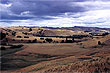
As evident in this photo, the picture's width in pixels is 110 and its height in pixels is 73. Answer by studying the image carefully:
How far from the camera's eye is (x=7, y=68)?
39.6 m

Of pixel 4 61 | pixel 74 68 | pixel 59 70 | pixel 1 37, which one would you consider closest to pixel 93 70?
pixel 74 68

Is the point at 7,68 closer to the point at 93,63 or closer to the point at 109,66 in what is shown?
the point at 93,63

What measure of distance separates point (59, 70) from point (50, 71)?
5.11 feet

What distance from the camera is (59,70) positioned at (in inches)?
1224

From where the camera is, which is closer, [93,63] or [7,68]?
[93,63]

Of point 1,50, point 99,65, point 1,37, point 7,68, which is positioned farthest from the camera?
point 1,37

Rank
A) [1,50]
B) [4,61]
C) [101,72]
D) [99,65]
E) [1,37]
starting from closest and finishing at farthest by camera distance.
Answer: [101,72] < [99,65] < [4,61] < [1,50] < [1,37]

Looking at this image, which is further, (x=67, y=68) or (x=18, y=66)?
(x=18, y=66)

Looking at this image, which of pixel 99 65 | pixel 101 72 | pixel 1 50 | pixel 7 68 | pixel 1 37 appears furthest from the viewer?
pixel 1 37

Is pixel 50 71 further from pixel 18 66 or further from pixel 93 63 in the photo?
pixel 18 66

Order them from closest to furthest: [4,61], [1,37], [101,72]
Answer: [101,72], [4,61], [1,37]

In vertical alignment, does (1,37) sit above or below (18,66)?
above

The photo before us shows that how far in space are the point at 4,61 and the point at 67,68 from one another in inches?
769

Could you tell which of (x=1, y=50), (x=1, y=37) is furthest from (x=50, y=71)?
(x=1, y=37)
